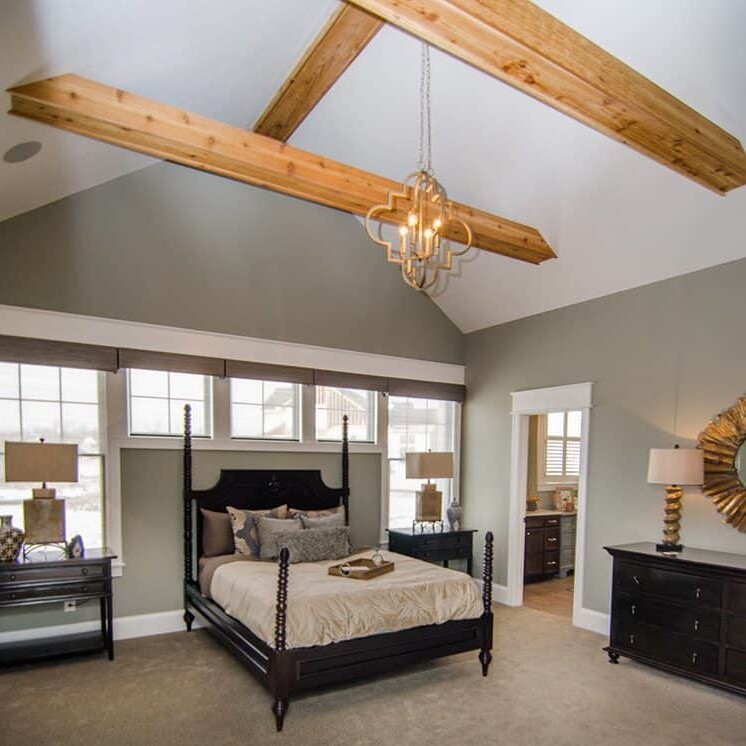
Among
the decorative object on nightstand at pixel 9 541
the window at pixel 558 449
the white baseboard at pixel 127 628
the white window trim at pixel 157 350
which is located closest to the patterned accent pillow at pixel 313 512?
the white window trim at pixel 157 350

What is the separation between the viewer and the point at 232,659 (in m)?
4.03

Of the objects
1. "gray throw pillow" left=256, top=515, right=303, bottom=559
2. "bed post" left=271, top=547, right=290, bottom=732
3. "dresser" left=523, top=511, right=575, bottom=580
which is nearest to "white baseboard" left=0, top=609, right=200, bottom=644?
"gray throw pillow" left=256, top=515, right=303, bottom=559

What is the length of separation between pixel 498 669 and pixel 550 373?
9.04ft

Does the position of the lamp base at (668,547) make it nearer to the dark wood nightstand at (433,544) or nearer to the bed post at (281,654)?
the dark wood nightstand at (433,544)

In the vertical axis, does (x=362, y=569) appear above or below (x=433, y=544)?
above

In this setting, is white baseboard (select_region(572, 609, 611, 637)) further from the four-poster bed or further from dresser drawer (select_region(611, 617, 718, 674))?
the four-poster bed

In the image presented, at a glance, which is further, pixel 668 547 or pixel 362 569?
pixel 668 547

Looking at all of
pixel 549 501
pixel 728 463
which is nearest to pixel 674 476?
pixel 728 463

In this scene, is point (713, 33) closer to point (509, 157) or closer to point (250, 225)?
point (509, 157)

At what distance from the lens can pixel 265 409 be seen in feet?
17.2

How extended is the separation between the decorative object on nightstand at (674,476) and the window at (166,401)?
3.70 m

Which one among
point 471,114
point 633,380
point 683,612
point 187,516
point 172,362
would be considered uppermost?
point 471,114

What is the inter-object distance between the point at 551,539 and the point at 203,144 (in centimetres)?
566

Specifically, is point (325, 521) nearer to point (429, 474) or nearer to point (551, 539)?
point (429, 474)
